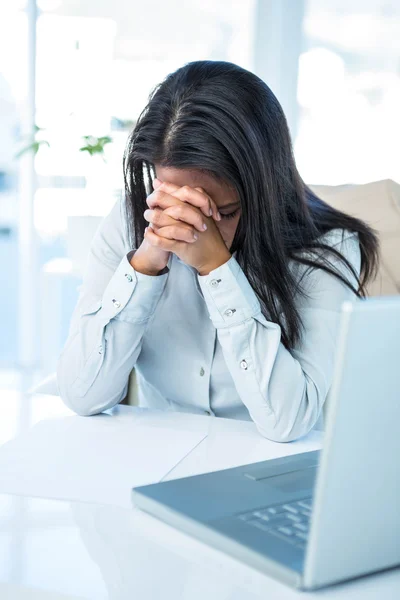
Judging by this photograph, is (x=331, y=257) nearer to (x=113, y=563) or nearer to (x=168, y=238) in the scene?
(x=168, y=238)

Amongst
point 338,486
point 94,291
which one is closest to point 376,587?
point 338,486

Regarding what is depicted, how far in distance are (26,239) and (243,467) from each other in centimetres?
313

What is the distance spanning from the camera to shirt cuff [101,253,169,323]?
125 centimetres

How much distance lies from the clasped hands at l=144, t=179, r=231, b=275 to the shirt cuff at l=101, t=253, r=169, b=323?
61mm

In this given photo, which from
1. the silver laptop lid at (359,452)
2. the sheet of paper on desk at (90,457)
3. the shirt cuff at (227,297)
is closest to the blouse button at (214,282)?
the shirt cuff at (227,297)

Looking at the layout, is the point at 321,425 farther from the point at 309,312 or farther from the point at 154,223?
the point at 154,223

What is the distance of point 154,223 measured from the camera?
4.08 ft

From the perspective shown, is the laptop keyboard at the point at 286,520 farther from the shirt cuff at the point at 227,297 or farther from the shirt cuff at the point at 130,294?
the shirt cuff at the point at 130,294

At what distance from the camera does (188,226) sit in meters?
1.21

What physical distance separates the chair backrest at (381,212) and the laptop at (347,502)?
1104mm

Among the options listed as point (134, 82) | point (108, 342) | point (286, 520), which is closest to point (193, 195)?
point (108, 342)

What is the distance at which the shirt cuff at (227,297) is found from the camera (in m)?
1.18

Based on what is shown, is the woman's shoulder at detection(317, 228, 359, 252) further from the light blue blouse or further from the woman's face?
the woman's face

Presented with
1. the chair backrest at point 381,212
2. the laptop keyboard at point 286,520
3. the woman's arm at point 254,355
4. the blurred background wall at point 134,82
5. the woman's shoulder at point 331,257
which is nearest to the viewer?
the laptop keyboard at point 286,520
